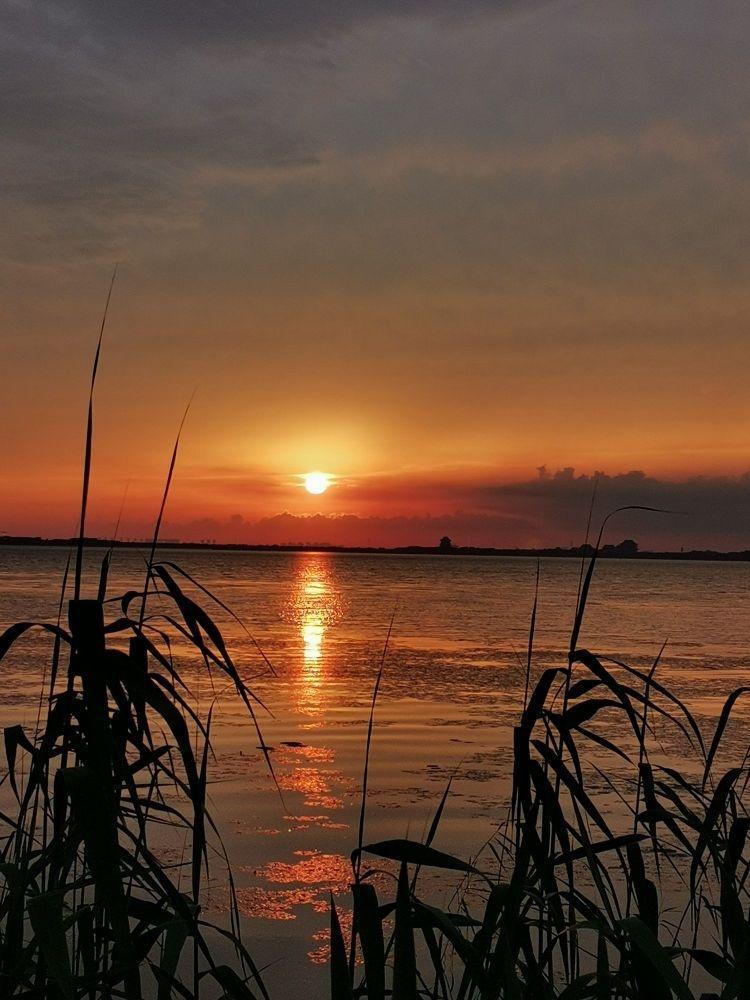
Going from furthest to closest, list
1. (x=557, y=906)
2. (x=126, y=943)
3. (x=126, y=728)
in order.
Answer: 1. (x=126, y=728)
2. (x=557, y=906)
3. (x=126, y=943)

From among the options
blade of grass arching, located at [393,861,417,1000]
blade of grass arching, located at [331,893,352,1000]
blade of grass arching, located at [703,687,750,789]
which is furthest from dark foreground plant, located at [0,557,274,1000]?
blade of grass arching, located at [703,687,750,789]

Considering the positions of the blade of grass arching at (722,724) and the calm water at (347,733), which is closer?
the blade of grass arching at (722,724)

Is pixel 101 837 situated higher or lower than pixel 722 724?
lower

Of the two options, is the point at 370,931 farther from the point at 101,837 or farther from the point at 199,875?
the point at 199,875

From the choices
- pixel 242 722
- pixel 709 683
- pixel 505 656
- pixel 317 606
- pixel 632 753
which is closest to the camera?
pixel 632 753

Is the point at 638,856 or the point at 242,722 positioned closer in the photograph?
the point at 638,856

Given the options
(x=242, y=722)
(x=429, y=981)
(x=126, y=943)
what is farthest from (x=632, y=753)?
(x=126, y=943)

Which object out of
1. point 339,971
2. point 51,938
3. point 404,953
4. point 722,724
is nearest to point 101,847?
point 51,938

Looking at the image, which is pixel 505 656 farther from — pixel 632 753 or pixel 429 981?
pixel 429 981

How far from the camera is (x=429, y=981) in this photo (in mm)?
5539

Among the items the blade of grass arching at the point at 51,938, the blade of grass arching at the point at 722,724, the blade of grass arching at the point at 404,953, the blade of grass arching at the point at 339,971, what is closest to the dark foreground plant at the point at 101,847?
the blade of grass arching at the point at 51,938

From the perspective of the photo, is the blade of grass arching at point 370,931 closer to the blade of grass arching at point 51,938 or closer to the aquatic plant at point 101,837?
the aquatic plant at point 101,837

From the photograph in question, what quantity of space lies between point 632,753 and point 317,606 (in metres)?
39.2

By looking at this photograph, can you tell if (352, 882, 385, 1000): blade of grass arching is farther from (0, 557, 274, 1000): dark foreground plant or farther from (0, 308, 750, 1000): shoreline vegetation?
(0, 557, 274, 1000): dark foreground plant
